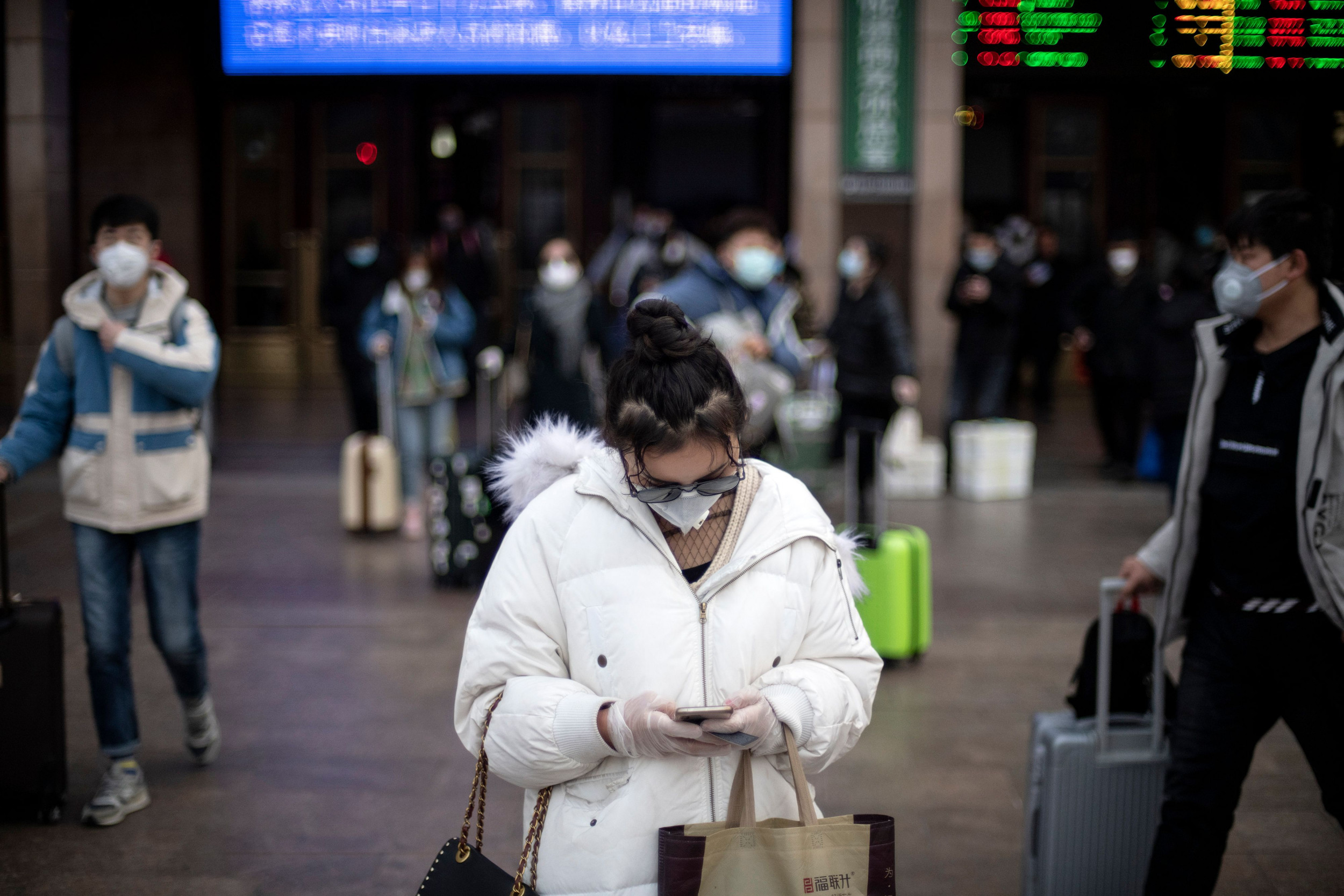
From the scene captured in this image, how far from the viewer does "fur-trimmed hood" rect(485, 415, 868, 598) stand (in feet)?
7.57

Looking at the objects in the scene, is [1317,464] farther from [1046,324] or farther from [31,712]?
[1046,324]

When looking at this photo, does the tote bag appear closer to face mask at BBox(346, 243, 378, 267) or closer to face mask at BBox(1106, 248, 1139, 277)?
face mask at BBox(346, 243, 378, 267)

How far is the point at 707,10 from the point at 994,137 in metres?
9.91

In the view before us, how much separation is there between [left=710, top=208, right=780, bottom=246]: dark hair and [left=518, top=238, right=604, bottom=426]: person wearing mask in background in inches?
107

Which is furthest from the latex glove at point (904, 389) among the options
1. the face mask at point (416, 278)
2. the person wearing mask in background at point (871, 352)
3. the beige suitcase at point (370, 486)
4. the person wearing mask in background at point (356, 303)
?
the person wearing mask in background at point (356, 303)

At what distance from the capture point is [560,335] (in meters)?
8.76

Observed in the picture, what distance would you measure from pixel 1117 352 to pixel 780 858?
31.2 feet

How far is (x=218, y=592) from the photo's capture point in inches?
281

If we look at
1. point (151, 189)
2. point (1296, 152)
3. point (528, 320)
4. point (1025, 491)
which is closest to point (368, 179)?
point (151, 189)

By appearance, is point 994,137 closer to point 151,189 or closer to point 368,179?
point 368,179

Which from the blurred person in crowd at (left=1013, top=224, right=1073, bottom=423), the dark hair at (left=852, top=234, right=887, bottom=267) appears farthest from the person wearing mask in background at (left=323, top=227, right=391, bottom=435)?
the blurred person in crowd at (left=1013, top=224, right=1073, bottom=423)

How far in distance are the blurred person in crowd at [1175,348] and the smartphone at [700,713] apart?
5763mm

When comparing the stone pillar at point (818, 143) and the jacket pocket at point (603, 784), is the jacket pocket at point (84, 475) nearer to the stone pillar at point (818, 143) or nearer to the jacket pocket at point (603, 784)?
the jacket pocket at point (603, 784)

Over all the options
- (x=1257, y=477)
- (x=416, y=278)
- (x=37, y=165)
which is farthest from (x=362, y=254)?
(x=1257, y=477)
